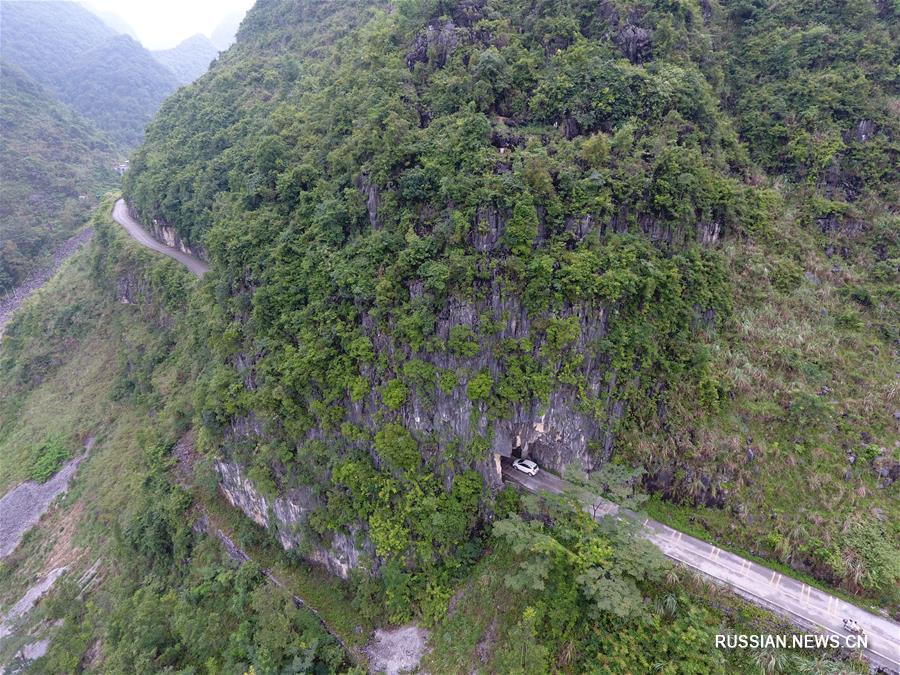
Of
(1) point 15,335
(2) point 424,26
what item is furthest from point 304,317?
(1) point 15,335

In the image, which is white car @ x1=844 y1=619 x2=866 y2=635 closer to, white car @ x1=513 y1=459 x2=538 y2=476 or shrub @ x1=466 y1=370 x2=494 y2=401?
white car @ x1=513 y1=459 x2=538 y2=476

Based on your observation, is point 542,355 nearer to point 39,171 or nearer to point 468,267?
point 468,267

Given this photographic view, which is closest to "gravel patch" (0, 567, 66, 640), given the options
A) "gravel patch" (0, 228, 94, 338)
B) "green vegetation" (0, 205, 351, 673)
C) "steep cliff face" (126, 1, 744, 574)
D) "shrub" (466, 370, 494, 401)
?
"green vegetation" (0, 205, 351, 673)

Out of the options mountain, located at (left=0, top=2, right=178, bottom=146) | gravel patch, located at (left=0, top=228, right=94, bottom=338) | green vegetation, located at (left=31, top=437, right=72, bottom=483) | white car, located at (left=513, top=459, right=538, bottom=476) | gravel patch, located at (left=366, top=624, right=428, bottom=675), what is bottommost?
gravel patch, located at (left=366, top=624, right=428, bottom=675)

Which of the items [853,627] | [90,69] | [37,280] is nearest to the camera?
[853,627]

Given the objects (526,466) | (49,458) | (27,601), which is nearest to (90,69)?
(49,458)

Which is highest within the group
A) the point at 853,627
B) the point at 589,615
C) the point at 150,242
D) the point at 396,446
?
the point at 150,242

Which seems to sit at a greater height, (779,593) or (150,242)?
(150,242)
